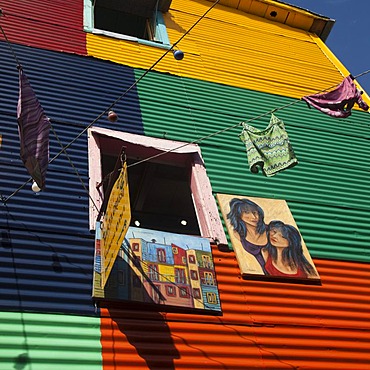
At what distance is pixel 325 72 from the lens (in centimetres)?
1095

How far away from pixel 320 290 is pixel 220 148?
2645mm

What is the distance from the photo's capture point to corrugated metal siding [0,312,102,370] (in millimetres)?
3855

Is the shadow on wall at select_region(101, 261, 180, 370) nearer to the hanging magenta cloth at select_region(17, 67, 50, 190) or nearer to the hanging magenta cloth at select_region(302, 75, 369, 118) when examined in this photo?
the hanging magenta cloth at select_region(17, 67, 50, 190)

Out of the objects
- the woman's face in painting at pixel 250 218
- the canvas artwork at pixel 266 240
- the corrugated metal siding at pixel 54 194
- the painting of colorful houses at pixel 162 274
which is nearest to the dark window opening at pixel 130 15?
the corrugated metal siding at pixel 54 194

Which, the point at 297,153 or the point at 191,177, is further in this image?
the point at 297,153

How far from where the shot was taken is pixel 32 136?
4.38 meters

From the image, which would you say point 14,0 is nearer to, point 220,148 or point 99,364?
point 220,148

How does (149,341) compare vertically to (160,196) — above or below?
below

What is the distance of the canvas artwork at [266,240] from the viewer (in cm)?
550

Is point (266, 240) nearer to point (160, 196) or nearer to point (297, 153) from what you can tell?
point (297, 153)

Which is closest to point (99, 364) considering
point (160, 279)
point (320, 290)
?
point (160, 279)

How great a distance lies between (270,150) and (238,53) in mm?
5170

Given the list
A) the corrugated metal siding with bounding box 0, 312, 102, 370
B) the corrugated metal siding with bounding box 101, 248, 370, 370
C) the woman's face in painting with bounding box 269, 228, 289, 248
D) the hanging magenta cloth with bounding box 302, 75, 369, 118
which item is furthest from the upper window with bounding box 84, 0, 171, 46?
the corrugated metal siding with bounding box 0, 312, 102, 370

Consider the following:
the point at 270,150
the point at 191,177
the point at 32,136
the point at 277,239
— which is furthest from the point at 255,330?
the point at 32,136
